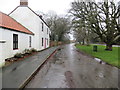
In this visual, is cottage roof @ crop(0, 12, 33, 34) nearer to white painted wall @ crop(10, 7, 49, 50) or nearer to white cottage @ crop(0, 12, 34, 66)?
white cottage @ crop(0, 12, 34, 66)

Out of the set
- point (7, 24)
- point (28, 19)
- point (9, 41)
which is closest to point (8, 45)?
point (9, 41)

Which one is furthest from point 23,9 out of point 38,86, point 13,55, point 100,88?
point 100,88

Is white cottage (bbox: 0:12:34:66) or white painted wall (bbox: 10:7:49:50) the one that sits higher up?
white painted wall (bbox: 10:7:49:50)

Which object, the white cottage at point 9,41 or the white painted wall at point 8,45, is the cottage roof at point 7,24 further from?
the white painted wall at point 8,45

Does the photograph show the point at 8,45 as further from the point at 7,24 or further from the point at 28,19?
the point at 28,19

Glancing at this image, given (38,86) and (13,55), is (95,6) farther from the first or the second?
(38,86)

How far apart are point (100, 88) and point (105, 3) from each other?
17.5 metres

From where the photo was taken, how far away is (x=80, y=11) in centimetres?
1914

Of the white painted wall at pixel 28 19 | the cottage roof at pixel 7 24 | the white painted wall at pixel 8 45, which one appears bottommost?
the white painted wall at pixel 8 45

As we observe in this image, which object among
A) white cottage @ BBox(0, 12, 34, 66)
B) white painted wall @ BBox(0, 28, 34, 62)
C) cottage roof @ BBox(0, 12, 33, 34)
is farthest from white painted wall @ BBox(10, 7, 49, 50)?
white painted wall @ BBox(0, 28, 34, 62)

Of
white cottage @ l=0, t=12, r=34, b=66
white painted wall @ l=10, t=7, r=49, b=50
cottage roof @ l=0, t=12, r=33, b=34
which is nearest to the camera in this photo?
white cottage @ l=0, t=12, r=34, b=66

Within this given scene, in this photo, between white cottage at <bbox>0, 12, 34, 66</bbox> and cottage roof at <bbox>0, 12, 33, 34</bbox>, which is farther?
cottage roof at <bbox>0, 12, 33, 34</bbox>

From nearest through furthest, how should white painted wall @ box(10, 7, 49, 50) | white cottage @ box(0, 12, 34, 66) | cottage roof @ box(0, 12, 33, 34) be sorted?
white cottage @ box(0, 12, 34, 66)
cottage roof @ box(0, 12, 33, 34)
white painted wall @ box(10, 7, 49, 50)

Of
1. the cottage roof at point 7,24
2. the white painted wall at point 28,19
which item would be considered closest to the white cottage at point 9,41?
the cottage roof at point 7,24
